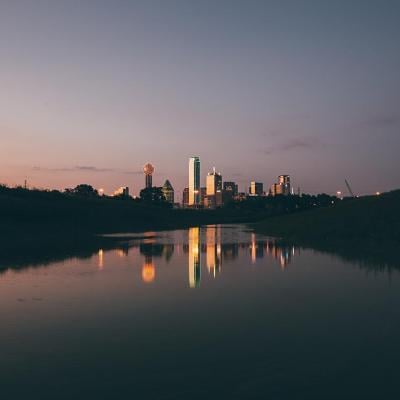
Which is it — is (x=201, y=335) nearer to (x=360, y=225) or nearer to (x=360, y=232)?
(x=360, y=232)

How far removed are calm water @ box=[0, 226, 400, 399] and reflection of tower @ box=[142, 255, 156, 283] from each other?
1.48ft

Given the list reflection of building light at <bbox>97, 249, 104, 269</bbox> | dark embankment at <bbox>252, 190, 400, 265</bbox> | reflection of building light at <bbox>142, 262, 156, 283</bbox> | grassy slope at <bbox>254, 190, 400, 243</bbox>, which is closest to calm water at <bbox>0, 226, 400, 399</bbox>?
reflection of building light at <bbox>142, 262, 156, 283</bbox>

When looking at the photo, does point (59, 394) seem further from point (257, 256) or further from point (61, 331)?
point (257, 256)

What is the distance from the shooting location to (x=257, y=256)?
4028 centimetres

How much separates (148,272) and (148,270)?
37.9 inches

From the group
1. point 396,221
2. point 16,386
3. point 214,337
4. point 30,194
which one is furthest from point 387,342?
point 30,194

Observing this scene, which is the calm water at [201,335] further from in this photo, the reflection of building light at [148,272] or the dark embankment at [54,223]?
the dark embankment at [54,223]

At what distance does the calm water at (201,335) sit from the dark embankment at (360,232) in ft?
38.2

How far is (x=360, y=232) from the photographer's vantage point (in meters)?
52.8

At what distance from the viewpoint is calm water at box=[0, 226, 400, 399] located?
10695 mm

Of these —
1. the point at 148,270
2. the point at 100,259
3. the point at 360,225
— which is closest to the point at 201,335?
the point at 148,270

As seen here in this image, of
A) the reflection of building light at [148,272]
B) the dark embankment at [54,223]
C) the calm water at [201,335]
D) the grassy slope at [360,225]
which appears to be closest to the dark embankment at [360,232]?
the grassy slope at [360,225]

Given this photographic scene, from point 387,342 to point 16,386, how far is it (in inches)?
487

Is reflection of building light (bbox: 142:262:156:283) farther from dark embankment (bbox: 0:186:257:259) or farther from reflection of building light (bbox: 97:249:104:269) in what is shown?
dark embankment (bbox: 0:186:257:259)
